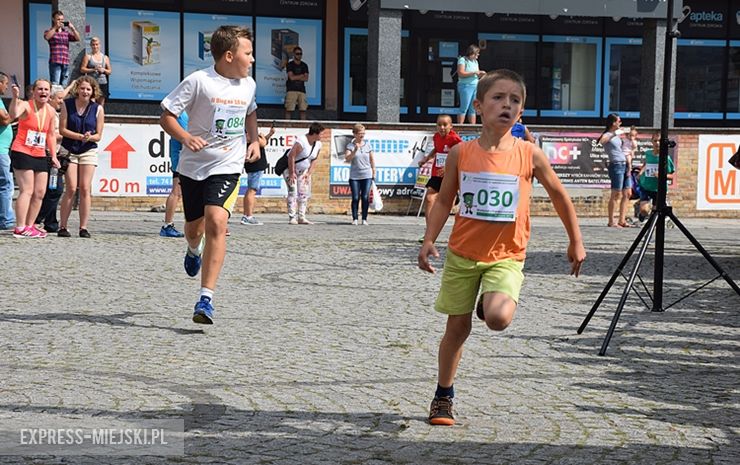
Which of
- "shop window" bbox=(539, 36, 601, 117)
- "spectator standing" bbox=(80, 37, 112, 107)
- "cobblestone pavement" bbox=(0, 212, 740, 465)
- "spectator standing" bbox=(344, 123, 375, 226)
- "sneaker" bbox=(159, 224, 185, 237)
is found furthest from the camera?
"shop window" bbox=(539, 36, 601, 117)

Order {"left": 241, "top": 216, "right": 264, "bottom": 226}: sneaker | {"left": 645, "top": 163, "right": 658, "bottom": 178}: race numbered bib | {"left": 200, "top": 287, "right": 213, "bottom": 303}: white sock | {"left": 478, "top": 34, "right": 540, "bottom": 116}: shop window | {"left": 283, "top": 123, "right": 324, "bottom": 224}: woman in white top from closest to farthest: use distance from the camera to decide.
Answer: {"left": 200, "top": 287, "right": 213, "bottom": 303}: white sock
{"left": 241, "top": 216, "right": 264, "bottom": 226}: sneaker
{"left": 645, "top": 163, "right": 658, "bottom": 178}: race numbered bib
{"left": 283, "top": 123, "right": 324, "bottom": 224}: woman in white top
{"left": 478, "top": 34, "right": 540, "bottom": 116}: shop window

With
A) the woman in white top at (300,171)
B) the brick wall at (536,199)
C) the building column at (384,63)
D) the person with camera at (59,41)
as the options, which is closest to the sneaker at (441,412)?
the woman in white top at (300,171)

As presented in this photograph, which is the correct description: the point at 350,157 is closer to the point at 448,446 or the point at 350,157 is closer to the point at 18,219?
the point at 18,219

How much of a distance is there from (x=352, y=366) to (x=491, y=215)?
73.0 inches

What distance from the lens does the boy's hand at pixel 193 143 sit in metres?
8.94

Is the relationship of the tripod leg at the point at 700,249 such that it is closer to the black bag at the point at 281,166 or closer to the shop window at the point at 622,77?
the black bag at the point at 281,166

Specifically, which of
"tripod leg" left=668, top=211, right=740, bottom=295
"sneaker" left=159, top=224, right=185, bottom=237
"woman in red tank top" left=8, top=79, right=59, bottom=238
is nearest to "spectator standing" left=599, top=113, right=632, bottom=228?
"sneaker" left=159, top=224, right=185, bottom=237

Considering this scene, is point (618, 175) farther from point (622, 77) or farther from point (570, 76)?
point (622, 77)

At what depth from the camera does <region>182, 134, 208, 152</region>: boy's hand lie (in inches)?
352

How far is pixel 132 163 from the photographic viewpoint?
2248 cm

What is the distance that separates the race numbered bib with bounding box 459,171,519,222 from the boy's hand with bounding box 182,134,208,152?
10.7ft

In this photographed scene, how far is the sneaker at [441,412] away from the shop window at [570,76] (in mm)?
25960

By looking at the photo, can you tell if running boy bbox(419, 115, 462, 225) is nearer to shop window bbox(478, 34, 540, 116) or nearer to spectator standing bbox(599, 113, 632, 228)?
spectator standing bbox(599, 113, 632, 228)

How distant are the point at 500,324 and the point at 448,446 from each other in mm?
626
